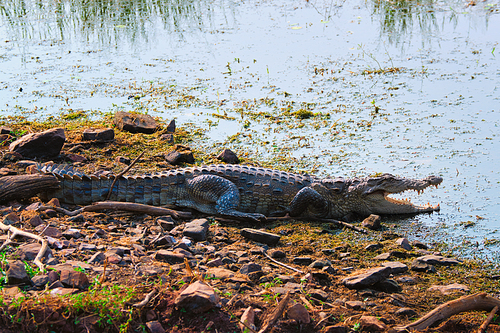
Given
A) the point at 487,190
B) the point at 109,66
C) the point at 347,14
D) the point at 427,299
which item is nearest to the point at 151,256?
the point at 427,299

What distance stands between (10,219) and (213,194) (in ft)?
6.33

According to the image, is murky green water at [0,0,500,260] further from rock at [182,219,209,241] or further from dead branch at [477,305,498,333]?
rock at [182,219,209,241]

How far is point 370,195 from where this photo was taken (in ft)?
15.1

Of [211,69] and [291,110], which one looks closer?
[291,110]

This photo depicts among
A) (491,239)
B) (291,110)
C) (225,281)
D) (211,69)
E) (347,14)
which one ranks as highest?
(347,14)

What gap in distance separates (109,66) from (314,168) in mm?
5965

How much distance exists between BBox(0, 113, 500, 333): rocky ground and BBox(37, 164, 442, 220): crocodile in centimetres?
26

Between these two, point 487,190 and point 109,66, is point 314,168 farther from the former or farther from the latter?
point 109,66

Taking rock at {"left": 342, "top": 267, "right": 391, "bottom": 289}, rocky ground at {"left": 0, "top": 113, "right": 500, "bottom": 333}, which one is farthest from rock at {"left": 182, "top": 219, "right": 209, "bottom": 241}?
rock at {"left": 342, "top": 267, "right": 391, "bottom": 289}

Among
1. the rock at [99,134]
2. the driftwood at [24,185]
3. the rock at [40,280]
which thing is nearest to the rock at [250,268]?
the rock at [40,280]

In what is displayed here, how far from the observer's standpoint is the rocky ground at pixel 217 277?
7.52ft

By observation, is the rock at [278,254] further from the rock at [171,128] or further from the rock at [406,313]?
the rock at [171,128]

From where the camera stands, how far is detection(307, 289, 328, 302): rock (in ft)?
8.81

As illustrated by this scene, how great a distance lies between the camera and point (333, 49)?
9.15 meters
